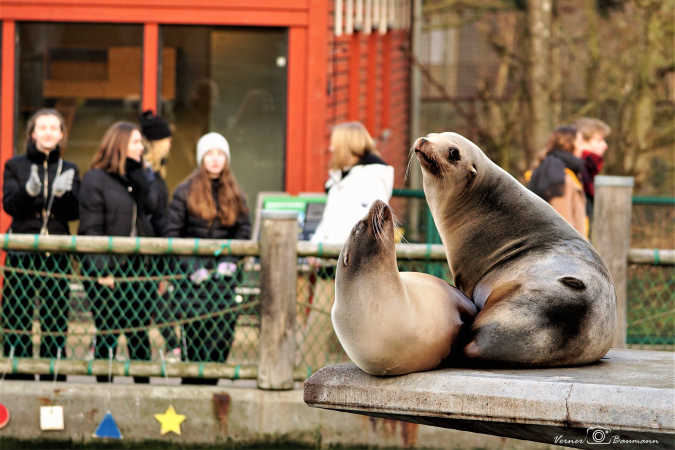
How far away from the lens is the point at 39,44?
11602mm

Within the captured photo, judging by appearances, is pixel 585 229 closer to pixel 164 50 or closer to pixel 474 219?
pixel 164 50

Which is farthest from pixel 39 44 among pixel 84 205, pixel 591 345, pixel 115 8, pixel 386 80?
pixel 591 345

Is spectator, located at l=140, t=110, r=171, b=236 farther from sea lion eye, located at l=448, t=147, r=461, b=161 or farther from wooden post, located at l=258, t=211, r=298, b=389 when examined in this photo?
sea lion eye, located at l=448, t=147, r=461, b=161

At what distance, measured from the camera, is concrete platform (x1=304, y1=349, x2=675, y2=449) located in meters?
3.12

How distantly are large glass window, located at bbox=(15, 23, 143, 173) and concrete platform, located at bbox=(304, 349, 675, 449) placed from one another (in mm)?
8563

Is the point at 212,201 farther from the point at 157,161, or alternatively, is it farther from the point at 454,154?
the point at 454,154

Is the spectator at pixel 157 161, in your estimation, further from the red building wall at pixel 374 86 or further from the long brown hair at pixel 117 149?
the red building wall at pixel 374 86

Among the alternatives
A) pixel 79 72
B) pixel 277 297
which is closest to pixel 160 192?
pixel 277 297

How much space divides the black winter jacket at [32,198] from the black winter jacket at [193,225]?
A: 65 cm

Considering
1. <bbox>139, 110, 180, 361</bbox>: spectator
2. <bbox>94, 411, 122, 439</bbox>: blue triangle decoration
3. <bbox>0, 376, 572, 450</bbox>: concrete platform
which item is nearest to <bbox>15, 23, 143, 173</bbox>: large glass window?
<bbox>139, 110, 180, 361</bbox>: spectator

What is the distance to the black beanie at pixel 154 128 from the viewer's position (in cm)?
896

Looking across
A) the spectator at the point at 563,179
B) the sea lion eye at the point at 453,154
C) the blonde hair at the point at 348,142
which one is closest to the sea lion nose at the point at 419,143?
the sea lion eye at the point at 453,154

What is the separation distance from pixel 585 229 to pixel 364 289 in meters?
6.27

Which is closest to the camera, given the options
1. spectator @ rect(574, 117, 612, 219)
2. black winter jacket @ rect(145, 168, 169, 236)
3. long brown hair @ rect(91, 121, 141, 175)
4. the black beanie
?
long brown hair @ rect(91, 121, 141, 175)
